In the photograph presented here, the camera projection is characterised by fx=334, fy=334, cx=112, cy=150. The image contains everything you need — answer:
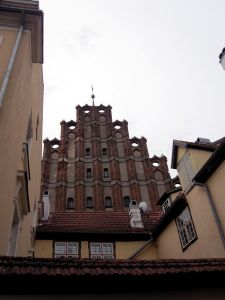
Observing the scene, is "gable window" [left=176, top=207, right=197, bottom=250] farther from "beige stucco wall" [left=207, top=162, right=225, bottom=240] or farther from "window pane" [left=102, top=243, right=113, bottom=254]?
"window pane" [left=102, top=243, right=113, bottom=254]

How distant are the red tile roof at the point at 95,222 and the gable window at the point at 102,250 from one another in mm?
647

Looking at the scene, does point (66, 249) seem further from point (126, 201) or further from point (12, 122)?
point (126, 201)

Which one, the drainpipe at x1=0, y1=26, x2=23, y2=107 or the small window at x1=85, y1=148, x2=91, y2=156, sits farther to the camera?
the small window at x1=85, y1=148, x2=91, y2=156

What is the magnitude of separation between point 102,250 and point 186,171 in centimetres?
572

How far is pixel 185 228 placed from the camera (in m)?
13.6

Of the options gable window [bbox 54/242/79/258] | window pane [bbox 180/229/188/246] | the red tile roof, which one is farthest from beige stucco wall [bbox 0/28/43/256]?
window pane [bbox 180/229/188/246]

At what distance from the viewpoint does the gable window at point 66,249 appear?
50.4ft

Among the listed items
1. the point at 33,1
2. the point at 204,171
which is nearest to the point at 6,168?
the point at 33,1

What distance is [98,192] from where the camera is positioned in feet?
96.6

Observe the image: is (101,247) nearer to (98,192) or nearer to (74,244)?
(74,244)

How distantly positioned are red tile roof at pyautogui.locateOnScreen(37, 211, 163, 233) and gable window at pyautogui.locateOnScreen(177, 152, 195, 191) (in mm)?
4340

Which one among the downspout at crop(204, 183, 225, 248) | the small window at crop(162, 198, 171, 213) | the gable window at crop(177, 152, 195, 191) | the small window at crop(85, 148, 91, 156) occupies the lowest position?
the downspout at crop(204, 183, 225, 248)

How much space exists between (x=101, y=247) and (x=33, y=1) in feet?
35.8

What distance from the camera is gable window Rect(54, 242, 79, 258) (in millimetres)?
15369
